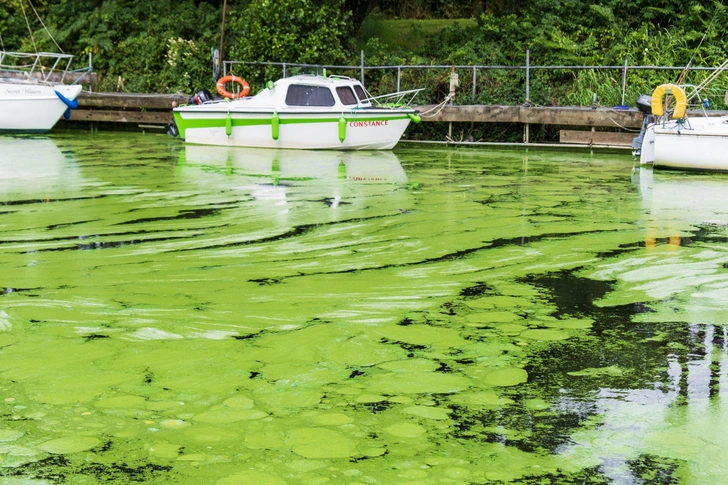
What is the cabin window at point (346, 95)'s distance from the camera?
A: 51.5ft

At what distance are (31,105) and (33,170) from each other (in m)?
6.60

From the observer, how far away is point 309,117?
1570 cm

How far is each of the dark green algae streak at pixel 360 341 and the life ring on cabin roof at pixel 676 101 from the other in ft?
12.4

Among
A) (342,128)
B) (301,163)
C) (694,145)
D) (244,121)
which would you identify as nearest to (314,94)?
(342,128)

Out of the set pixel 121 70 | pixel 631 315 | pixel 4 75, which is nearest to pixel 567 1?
pixel 121 70

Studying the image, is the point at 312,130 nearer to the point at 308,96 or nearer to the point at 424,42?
the point at 308,96

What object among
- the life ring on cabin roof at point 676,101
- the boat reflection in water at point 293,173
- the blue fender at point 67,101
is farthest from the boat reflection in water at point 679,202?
the blue fender at point 67,101

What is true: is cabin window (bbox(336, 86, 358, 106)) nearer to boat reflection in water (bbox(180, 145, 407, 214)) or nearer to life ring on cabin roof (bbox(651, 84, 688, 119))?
boat reflection in water (bbox(180, 145, 407, 214))

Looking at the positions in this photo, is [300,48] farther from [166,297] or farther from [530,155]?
[166,297]

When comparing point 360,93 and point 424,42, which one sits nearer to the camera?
point 360,93

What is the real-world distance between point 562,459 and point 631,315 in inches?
84.4

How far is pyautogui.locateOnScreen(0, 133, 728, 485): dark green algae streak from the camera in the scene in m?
3.50

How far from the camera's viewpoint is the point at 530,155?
15633mm

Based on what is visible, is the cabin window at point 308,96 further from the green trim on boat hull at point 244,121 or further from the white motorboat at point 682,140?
the white motorboat at point 682,140
